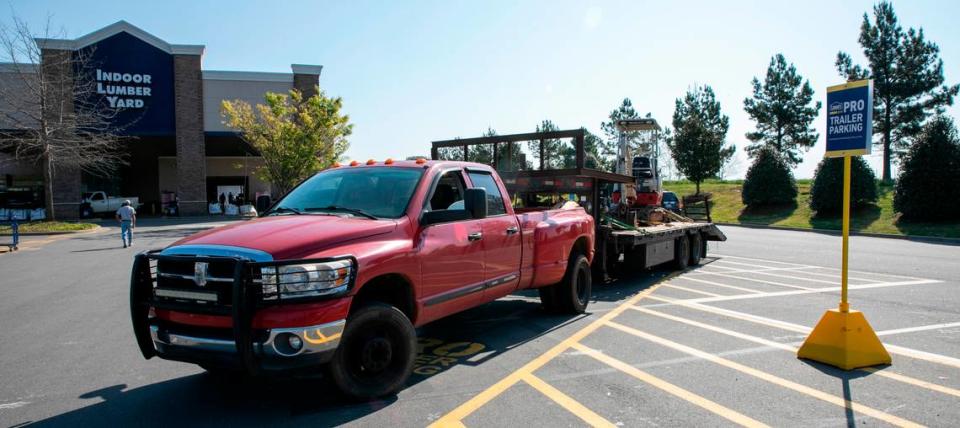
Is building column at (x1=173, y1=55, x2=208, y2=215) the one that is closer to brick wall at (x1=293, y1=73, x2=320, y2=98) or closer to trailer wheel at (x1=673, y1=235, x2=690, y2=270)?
brick wall at (x1=293, y1=73, x2=320, y2=98)

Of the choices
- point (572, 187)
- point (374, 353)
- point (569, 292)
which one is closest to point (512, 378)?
point (374, 353)

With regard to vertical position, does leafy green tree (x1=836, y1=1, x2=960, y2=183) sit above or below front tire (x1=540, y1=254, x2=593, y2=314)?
above

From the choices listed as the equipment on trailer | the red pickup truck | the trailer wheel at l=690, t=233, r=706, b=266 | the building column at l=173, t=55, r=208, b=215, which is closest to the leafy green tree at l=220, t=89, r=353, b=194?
the building column at l=173, t=55, r=208, b=215

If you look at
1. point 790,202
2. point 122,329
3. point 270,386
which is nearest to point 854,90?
point 270,386

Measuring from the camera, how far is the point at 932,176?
24938mm

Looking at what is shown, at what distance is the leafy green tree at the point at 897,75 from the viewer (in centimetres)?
3866

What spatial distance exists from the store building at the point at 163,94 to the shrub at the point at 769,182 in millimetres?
27247

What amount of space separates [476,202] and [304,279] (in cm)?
168

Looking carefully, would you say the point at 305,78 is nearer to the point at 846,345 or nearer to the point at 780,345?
the point at 780,345

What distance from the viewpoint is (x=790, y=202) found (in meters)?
34.0

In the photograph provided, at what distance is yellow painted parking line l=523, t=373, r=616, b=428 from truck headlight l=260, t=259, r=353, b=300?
184 centimetres

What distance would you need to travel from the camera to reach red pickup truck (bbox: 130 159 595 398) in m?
3.69

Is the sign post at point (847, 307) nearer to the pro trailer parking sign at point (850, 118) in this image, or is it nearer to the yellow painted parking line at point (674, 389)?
the pro trailer parking sign at point (850, 118)

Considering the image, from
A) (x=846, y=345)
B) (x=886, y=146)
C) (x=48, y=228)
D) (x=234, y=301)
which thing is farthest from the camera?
(x=886, y=146)
